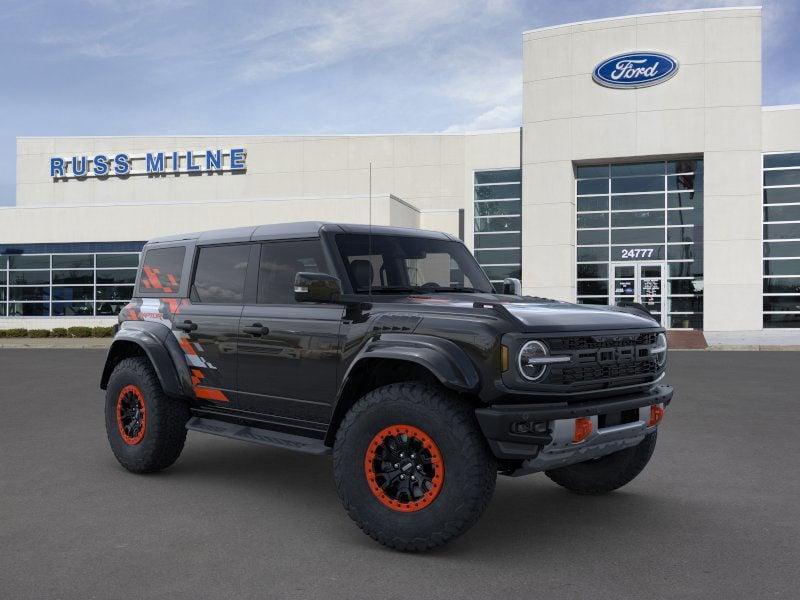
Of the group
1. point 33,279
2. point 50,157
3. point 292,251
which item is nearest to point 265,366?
point 292,251

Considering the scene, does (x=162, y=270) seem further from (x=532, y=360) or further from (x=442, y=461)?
Answer: (x=532, y=360)

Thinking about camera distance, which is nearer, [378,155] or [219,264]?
[219,264]

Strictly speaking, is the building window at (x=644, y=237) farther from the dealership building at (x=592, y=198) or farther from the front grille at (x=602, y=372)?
the front grille at (x=602, y=372)

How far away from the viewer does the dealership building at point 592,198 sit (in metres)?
28.6

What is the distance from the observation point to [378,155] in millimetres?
35656

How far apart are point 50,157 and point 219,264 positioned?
3767cm

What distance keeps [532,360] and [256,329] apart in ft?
7.28

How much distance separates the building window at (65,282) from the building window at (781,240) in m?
25.9

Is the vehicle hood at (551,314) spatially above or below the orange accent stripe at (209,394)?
above

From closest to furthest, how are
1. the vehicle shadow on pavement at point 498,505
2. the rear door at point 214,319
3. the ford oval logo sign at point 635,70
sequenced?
the vehicle shadow on pavement at point 498,505
the rear door at point 214,319
the ford oval logo sign at point 635,70

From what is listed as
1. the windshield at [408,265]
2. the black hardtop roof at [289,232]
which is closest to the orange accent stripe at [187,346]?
the black hardtop roof at [289,232]

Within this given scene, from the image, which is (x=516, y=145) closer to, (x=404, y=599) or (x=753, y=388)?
(x=753, y=388)

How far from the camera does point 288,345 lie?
17.7 ft

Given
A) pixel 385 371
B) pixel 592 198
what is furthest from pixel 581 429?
pixel 592 198
